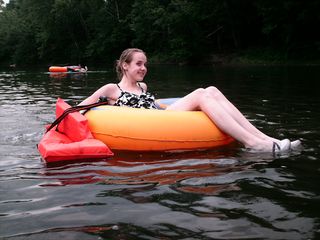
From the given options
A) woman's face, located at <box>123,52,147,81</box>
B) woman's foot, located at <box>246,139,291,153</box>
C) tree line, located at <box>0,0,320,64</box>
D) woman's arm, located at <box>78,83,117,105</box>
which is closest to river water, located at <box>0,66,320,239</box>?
woman's foot, located at <box>246,139,291,153</box>

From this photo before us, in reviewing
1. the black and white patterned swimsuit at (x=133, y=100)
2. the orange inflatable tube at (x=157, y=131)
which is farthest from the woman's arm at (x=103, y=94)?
the orange inflatable tube at (x=157, y=131)

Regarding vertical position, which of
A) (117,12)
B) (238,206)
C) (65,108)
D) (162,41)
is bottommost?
(238,206)

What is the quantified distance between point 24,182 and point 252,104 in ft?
19.1

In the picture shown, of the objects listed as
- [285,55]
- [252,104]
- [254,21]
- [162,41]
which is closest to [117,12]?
[162,41]

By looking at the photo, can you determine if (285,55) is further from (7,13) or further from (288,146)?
(7,13)

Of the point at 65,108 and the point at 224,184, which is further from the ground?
the point at 65,108

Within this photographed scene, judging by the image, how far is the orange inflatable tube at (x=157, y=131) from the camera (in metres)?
4.45

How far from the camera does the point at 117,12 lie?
141 feet

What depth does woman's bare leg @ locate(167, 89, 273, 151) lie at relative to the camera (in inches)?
168

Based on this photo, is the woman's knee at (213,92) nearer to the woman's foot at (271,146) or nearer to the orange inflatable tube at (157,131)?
the orange inflatable tube at (157,131)

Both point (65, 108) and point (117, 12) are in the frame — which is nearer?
point (65, 108)

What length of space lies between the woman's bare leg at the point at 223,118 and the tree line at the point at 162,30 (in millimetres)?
24285

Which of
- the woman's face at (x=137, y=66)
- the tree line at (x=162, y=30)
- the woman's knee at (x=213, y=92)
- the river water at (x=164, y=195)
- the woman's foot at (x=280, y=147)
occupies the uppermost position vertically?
the tree line at (x=162, y=30)

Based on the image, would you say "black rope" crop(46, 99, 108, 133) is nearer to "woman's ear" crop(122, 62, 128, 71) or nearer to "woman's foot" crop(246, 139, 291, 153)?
"woman's ear" crop(122, 62, 128, 71)
